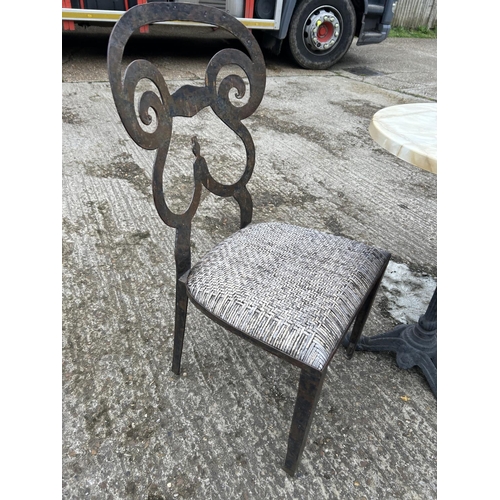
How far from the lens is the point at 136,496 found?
1.13 m

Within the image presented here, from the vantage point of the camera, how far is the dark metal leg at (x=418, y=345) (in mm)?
1521

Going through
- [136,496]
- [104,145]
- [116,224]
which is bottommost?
[136,496]

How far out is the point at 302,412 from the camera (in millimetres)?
1054

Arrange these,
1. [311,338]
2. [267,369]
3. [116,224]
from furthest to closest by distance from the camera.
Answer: [116,224]
[267,369]
[311,338]

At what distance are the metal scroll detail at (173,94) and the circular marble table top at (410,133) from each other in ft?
1.30

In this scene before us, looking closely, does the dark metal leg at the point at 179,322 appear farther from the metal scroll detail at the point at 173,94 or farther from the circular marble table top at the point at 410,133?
the circular marble table top at the point at 410,133

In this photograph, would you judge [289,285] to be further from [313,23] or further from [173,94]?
[313,23]

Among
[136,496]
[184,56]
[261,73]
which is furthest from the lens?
[184,56]

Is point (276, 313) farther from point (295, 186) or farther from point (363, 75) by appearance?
point (363, 75)

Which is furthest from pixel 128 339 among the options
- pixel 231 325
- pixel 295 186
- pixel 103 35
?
pixel 103 35

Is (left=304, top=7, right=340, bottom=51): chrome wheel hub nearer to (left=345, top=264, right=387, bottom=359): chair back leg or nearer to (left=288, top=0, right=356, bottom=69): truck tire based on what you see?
(left=288, top=0, right=356, bottom=69): truck tire

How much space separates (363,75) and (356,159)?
3105 millimetres

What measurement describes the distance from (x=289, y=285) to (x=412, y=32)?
10.6 meters

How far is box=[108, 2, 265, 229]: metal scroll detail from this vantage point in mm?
939
